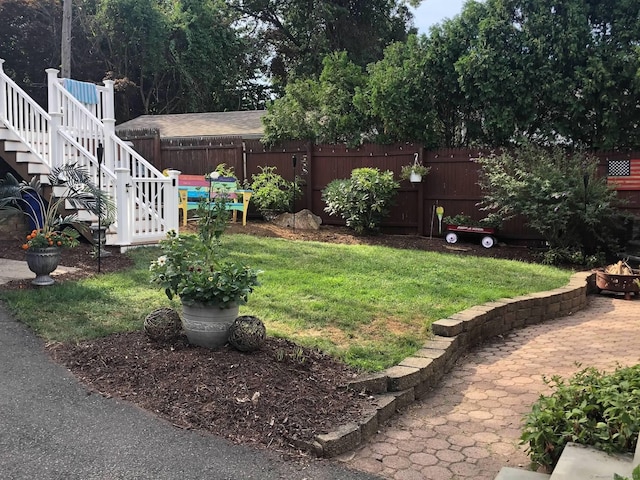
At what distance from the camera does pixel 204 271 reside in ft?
13.2

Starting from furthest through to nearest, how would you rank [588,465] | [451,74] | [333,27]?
[333,27] → [451,74] → [588,465]

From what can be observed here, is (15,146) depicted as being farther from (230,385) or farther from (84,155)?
(230,385)

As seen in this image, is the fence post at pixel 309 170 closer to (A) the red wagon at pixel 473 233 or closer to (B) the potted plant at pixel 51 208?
(A) the red wagon at pixel 473 233

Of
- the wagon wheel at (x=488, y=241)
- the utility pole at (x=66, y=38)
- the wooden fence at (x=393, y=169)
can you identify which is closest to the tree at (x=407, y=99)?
the wooden fence at (x=393, y=169)

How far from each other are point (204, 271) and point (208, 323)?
37 cm

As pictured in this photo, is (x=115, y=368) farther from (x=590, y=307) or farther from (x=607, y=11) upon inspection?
(x=607, y=11)

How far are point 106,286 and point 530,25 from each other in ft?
29.1

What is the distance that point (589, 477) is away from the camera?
2428 millimetres

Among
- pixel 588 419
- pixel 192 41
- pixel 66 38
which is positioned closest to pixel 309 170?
pixel 66 38

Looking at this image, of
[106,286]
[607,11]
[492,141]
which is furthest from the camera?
[492,141]

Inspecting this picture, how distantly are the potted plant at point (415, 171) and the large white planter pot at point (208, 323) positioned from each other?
7.75m

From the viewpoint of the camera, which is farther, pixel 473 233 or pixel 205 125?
pixel 205 125

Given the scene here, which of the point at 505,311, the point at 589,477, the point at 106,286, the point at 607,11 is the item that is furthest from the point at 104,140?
the point at 607,11

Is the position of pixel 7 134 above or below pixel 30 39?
below
